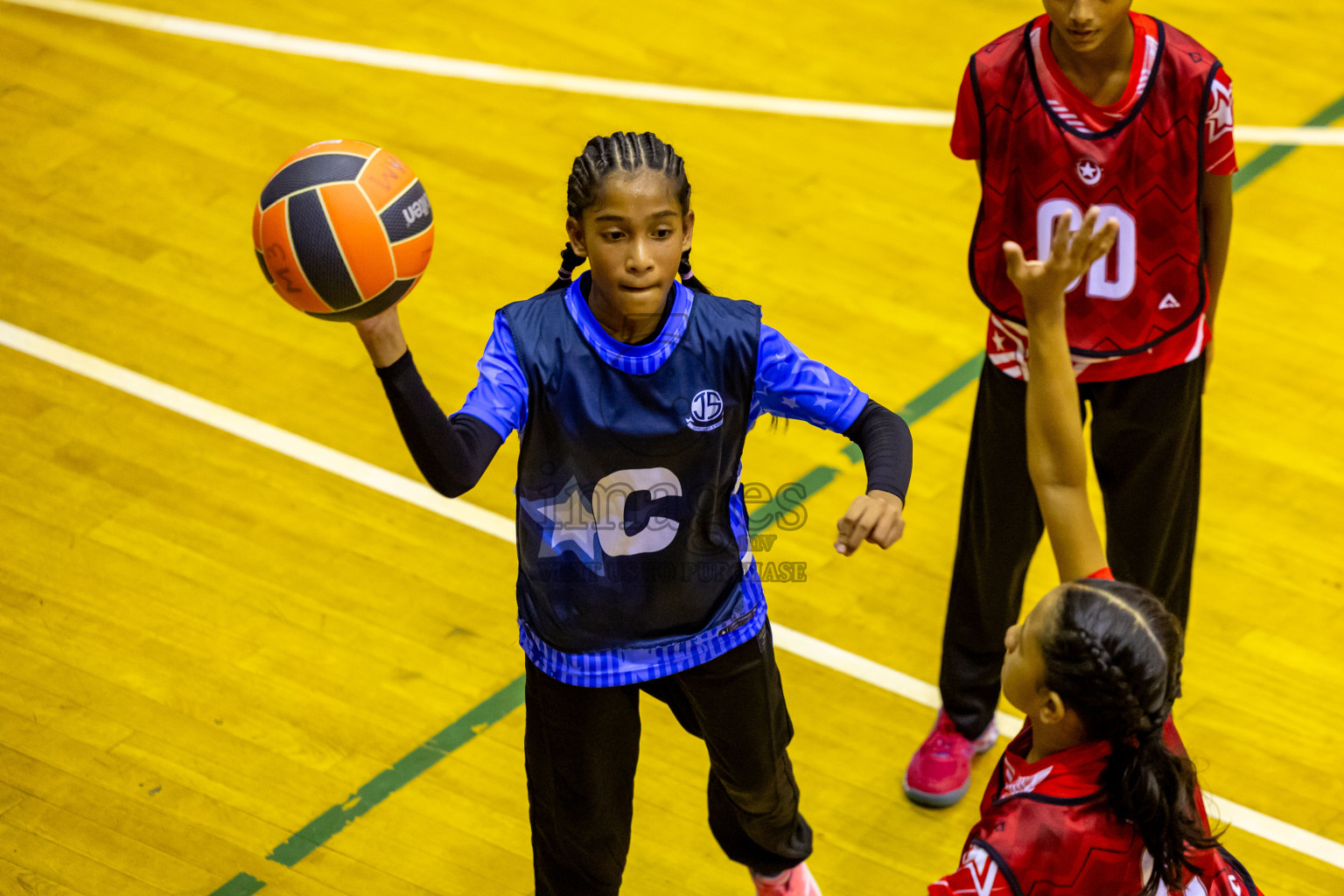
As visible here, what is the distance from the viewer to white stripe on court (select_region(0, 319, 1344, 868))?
4152mm

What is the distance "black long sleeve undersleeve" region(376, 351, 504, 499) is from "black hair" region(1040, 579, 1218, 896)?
0.97m

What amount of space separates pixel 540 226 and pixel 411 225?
3.43 metres

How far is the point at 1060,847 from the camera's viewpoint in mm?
2535

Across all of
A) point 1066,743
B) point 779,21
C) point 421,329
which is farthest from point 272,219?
point 779,21

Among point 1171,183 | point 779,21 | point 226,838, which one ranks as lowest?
point 226,838

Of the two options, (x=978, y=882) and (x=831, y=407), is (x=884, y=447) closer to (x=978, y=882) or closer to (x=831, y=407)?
(x=831, y=407)

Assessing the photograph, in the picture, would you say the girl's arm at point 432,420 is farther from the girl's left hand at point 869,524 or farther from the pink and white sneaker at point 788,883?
the pink and white sneaker at point 788,883

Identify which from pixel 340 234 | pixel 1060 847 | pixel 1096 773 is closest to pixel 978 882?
pixel 1060 847

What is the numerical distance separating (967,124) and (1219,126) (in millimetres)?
532

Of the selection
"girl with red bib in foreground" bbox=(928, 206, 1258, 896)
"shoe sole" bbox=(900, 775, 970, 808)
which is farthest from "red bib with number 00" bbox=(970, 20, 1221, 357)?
"shoe sole" bbox=(900, 775, 970, 808)

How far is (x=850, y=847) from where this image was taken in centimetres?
413

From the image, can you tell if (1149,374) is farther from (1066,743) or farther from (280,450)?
(280,450)

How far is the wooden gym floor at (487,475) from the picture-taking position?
4.19m

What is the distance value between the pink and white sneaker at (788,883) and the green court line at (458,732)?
986mm
